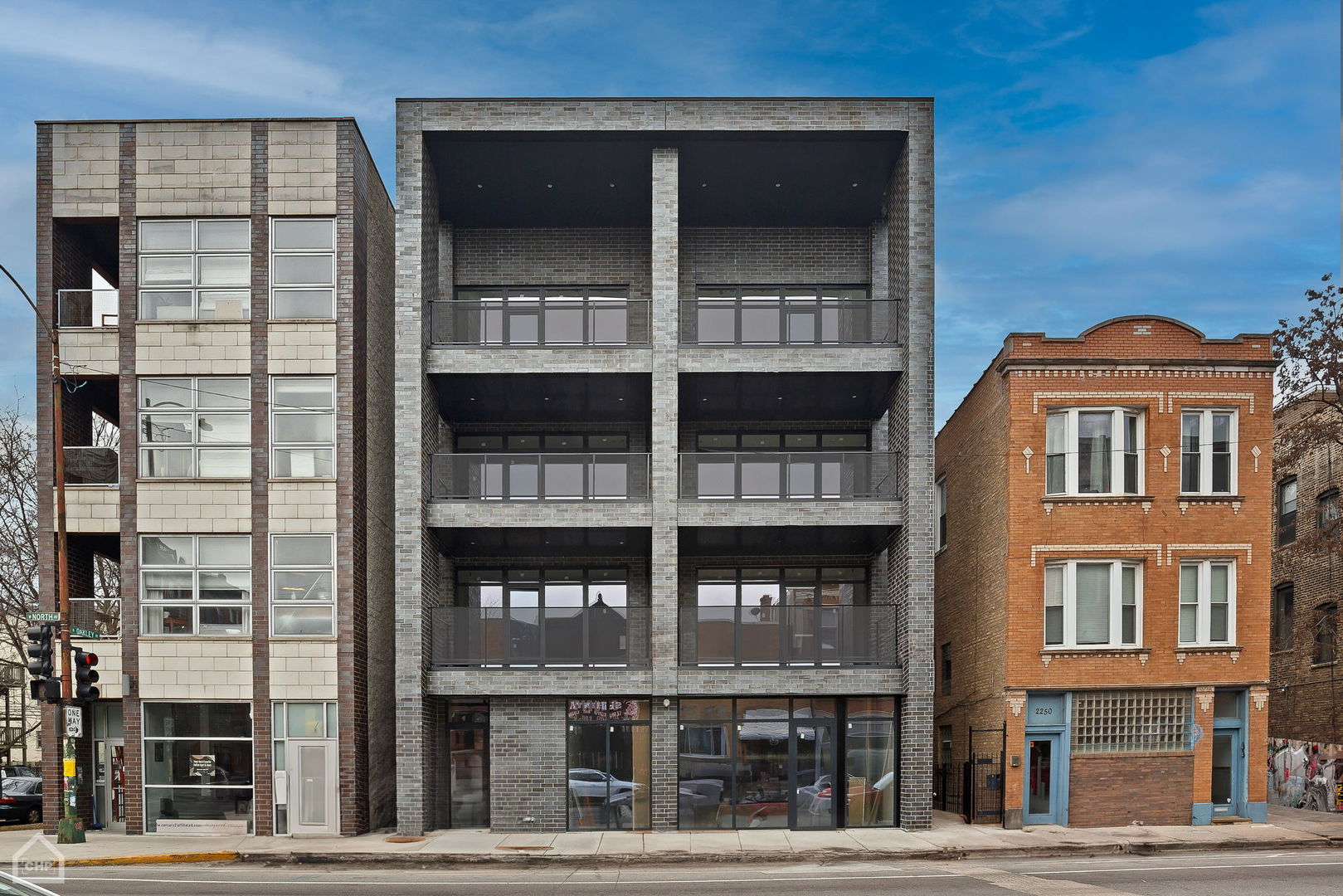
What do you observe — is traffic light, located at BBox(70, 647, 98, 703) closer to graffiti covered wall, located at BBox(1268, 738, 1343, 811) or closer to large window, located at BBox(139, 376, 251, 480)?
large window, located at BBox(139, 376, 251, 480)

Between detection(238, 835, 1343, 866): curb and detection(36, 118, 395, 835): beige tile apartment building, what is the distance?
107 inches

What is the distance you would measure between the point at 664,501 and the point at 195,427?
10.0 meters

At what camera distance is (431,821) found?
2267 centimetres

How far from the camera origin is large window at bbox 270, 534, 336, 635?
2238cm

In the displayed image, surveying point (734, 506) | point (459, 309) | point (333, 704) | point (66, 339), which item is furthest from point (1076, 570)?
point (66, 339)

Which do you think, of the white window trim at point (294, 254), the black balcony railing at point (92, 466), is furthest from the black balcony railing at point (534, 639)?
the black balcony railing at point (92, 466)

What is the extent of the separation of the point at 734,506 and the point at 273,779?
10.9 meters

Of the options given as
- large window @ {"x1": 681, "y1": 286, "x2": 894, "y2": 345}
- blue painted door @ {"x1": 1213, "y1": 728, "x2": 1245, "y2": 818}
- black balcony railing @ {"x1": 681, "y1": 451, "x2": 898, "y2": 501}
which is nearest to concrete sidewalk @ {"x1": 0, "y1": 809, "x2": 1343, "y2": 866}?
blue painted door @ {"x1": 1213, "y1": 728, "x2": 1245, "y2": 818}

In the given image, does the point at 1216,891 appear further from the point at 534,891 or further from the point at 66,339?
the point at 66,339

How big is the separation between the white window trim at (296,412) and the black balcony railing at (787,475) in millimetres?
7421

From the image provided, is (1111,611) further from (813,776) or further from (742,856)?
(742,856)

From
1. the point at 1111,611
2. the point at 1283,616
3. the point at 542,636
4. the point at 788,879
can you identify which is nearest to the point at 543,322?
the point at 542,636

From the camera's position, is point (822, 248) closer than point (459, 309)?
No

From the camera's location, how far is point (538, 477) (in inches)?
912
